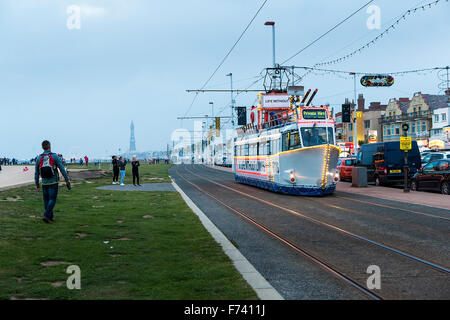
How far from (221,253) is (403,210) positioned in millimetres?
8979

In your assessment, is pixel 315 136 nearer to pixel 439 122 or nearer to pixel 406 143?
pixel 406 143

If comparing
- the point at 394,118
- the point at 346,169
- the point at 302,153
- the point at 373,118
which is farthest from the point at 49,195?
the point at 373,118

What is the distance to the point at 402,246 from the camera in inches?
355

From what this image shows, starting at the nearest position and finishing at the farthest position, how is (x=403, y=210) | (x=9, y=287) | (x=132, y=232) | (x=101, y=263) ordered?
1. (x=9, y=287)
2. (x=101, y=263)
3. (x=132, y=232)
4. (x=403, y=210)

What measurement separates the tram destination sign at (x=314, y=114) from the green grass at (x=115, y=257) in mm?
8780

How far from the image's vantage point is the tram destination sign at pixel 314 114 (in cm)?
1998

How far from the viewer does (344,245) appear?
30.1ft

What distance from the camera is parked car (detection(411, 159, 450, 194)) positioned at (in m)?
20.9

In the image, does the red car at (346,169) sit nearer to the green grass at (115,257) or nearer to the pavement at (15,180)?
the pavement at (15,180)

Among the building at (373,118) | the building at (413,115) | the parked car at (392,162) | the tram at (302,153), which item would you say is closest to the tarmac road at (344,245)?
the tram at (302,153)

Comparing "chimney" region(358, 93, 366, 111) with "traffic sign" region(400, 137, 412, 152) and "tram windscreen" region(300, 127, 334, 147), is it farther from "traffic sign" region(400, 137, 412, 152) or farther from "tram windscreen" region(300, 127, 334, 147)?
"tram windscreen" region(300, 127, 334, 147)
